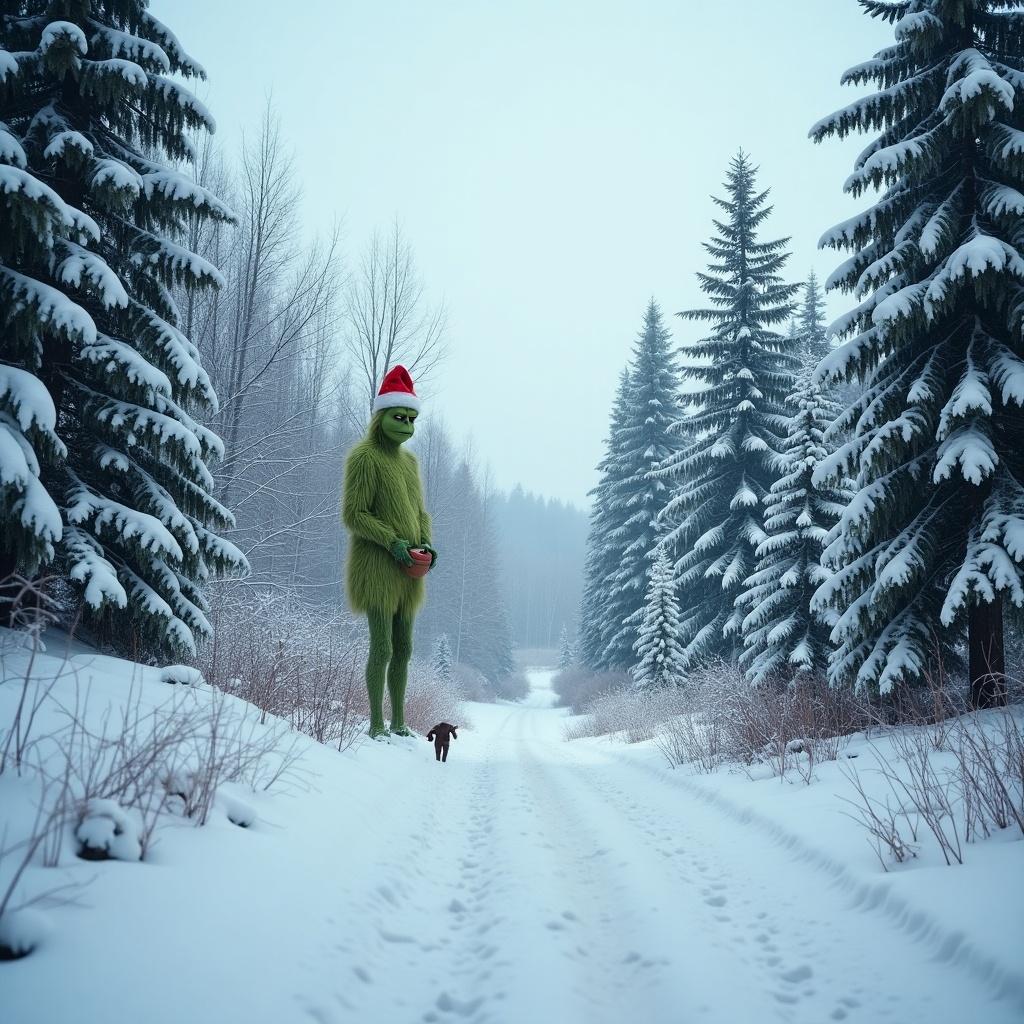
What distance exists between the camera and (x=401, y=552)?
582 cm

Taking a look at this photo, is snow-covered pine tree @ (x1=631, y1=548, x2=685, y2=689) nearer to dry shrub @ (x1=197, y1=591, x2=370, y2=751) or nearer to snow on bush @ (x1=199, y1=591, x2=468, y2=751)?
snow on bush @ (x1=199, y1=591, x2=468, y2=751)

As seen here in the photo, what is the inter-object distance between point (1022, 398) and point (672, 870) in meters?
4.93

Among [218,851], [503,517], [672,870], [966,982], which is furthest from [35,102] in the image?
[503,517]

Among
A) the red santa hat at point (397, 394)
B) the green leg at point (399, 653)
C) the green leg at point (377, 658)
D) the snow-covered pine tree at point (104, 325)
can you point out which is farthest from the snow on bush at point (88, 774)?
the red santa hat at point (397, 394)

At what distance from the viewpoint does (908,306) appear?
5695 millimetres

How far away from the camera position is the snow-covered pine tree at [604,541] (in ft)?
84.3

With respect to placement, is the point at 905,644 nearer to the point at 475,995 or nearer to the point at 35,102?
the point at 475,995

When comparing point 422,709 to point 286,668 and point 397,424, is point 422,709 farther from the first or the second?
point 397,424

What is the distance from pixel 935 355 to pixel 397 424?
542cm

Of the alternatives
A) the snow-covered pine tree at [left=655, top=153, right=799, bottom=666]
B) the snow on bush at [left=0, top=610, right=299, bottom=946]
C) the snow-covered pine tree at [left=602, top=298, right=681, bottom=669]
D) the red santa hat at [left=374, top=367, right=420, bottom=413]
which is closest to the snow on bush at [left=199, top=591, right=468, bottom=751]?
the snow on bush at [left=0, top=610, right=299, bottom=946]

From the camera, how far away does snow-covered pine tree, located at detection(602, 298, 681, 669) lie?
77.0 ft

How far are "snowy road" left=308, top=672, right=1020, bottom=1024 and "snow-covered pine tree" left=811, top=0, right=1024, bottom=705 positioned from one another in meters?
3.23

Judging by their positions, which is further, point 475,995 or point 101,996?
point 475,995

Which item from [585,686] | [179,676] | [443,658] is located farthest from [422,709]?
[443,658]
